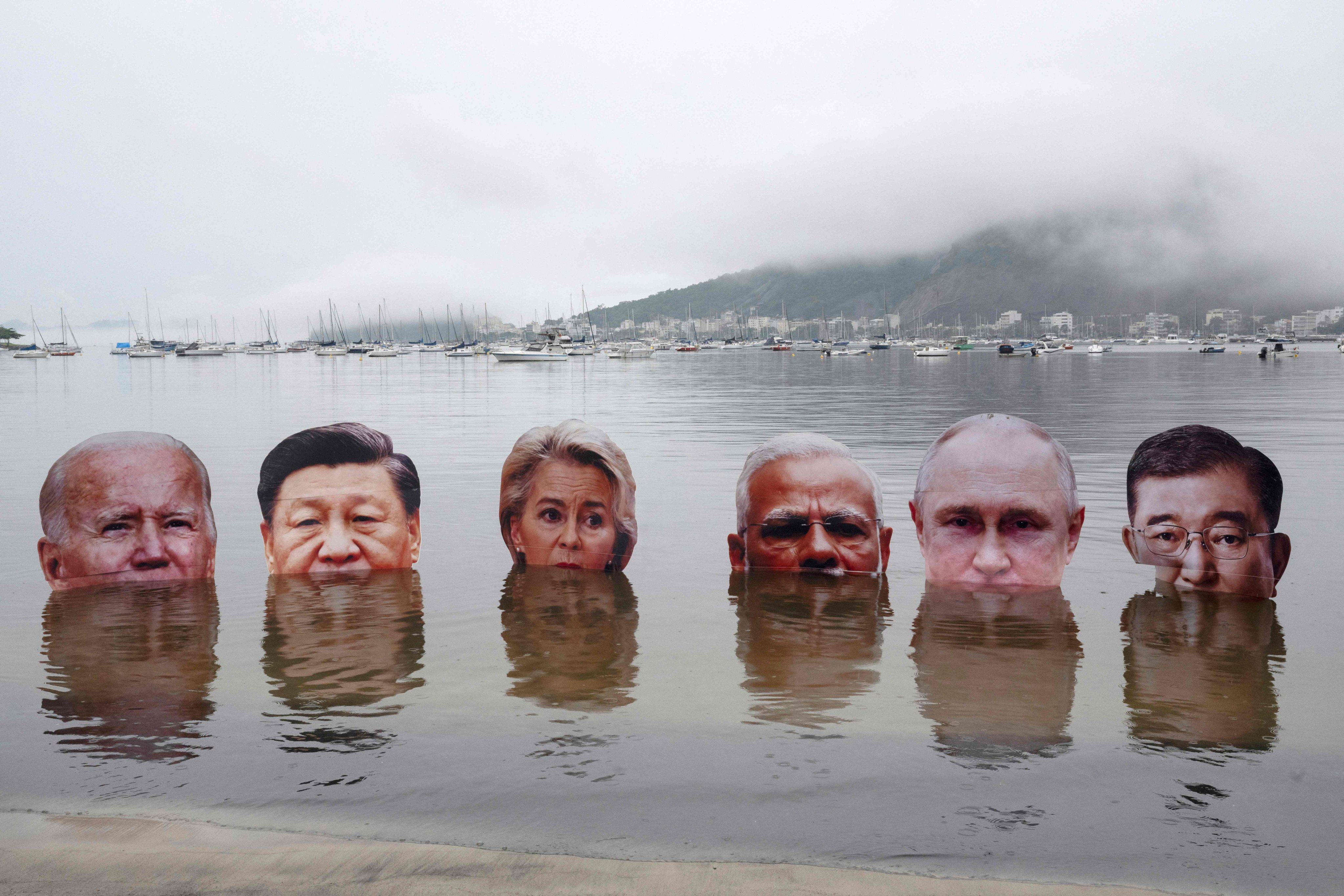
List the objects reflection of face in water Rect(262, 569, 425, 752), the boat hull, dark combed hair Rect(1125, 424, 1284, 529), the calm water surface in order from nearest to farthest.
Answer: the calm water surface, reflection of face in water Rect(262, 569, 425, 752), dark combed hair Rect(1125, 424, 1284, 529), the boat hull

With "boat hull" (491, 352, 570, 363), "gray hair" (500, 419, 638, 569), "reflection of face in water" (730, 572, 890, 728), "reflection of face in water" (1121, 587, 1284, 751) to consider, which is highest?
"boat hull" (491, 352, 570, 363)

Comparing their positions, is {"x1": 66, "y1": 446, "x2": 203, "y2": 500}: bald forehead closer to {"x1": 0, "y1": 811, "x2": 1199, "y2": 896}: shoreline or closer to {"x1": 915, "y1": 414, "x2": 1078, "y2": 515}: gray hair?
{"x1": 0, "y1": 811, "x2": 1199, "y2": 896}: shoreline

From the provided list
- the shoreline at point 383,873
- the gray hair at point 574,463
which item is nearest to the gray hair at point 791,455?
the gray hair at point 574,463

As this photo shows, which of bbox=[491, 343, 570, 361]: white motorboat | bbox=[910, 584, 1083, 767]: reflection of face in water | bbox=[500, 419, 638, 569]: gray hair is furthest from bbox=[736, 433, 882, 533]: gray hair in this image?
bbox=[491, 343, 570, 361]: white motorboat

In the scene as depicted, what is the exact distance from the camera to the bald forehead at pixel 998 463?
34.9ft

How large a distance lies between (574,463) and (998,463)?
4.82 meters

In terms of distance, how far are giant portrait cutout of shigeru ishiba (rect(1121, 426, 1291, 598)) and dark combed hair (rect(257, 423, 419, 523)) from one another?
335 inches

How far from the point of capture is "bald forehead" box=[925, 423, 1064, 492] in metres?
10.6

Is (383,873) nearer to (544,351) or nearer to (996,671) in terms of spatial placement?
(996,671)

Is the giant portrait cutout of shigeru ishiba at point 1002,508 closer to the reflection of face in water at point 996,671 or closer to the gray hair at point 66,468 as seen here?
the reflection of face in water at point 996,671

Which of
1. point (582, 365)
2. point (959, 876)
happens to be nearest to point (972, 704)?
point (959, 876)

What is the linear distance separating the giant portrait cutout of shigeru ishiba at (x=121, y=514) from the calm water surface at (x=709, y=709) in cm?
33

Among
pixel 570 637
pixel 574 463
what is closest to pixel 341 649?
pixel 570 637

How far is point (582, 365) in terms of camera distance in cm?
12694
